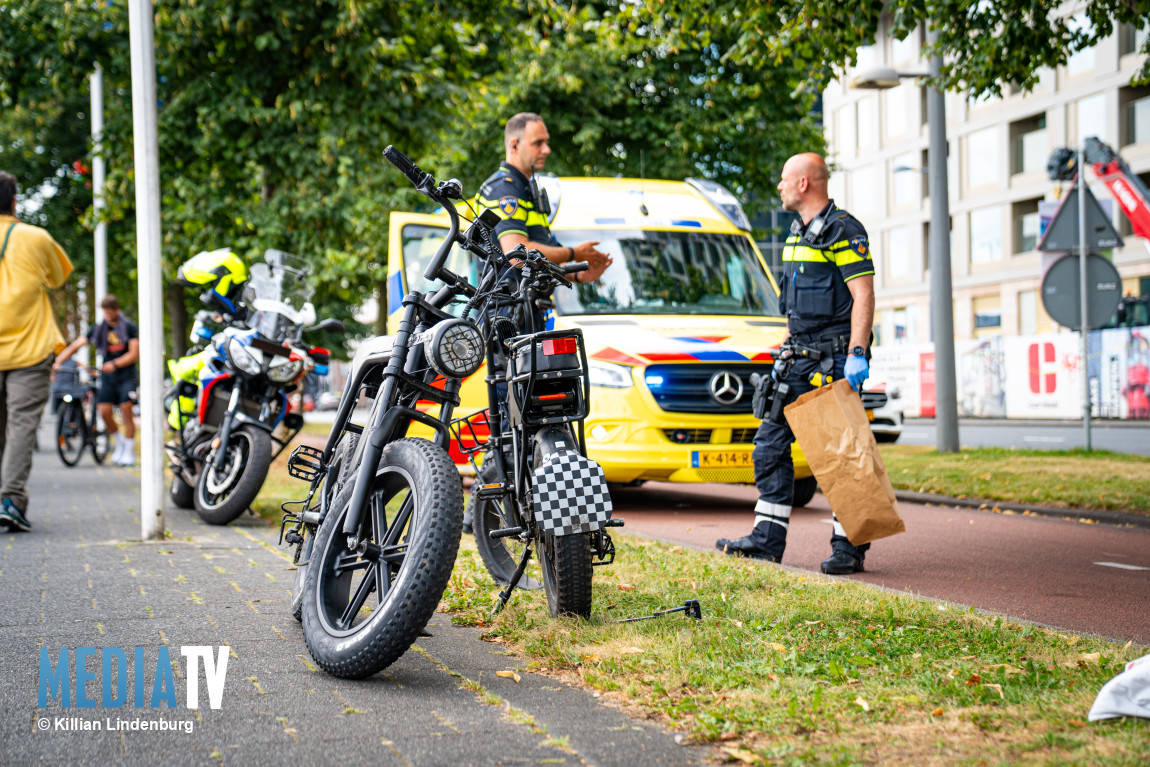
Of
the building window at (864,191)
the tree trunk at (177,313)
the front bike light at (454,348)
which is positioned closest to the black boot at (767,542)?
the front bike light at (454,348)

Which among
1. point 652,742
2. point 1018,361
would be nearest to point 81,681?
point 652,742

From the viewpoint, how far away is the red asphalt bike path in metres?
4.87

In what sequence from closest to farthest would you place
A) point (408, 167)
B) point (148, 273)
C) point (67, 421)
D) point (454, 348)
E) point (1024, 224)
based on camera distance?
1. point (454, 348)
2. point (408, 167)
3. point (148, 273)
4. point (67, 421)
5. point (1024, 224)

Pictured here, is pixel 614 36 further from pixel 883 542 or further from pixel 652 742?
pixel 652 742

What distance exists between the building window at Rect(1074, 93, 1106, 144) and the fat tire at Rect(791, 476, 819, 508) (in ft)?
102

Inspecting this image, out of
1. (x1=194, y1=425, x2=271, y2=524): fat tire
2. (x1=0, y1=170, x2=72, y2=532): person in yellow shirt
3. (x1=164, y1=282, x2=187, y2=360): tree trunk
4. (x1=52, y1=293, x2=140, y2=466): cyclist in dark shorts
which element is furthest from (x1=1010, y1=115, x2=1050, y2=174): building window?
(x1=0, y1=170, x2=72, y2=532): person in yellow shirt

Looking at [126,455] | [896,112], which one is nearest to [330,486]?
[126,455]

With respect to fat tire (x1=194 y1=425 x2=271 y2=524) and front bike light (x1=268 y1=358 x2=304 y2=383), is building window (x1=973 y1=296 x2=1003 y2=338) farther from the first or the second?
fat tire (x1=194 y1=425 x2=271 y2=524)

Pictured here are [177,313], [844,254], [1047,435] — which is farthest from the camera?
[177,313]

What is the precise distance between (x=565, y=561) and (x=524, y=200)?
1.84 metres

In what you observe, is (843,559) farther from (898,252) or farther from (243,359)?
(898,252)

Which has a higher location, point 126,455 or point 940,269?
point 940,269

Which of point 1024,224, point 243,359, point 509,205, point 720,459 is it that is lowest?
point 720,459

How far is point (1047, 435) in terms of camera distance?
20.2 m
